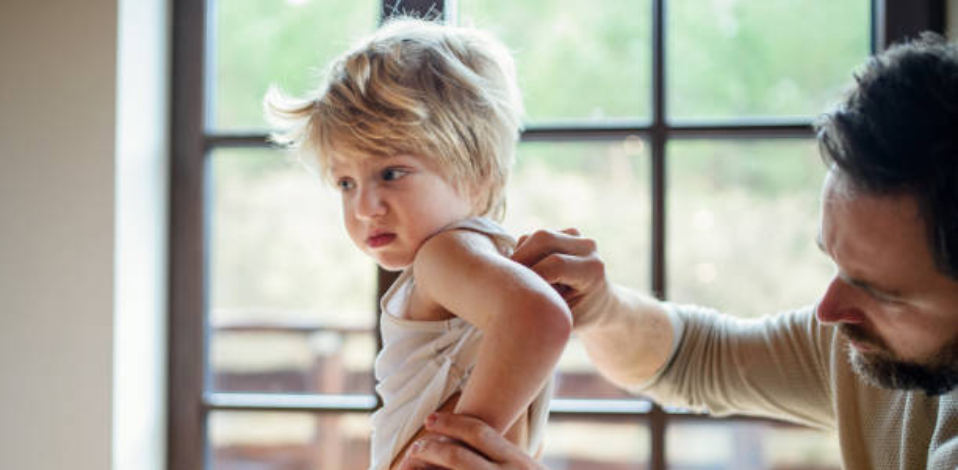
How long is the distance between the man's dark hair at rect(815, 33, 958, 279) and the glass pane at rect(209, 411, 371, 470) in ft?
3.79

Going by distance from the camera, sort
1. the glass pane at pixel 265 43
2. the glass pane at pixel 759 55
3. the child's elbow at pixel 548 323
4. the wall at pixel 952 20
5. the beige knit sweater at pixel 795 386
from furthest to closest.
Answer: the glass pane at pixel 265 43
the glass pane at pixel 759 55
the wall at pixel 952 20
the beige knit sweater at pixel 795 386
the child's elbow at pixel 548 323

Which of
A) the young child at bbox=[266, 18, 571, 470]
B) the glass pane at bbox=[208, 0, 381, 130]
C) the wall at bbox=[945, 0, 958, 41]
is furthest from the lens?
the glass pane at bbox=[208, 0, 381, 130]

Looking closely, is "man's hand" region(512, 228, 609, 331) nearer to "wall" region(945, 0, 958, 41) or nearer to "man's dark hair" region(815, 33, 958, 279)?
"man's dark hair" region(815, 33, 958, 279)

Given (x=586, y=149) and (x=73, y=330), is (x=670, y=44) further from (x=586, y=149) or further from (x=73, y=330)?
(x=73, y=330)

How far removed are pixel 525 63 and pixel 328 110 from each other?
0.81 meters

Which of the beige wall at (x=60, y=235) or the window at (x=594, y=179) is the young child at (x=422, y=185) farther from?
the beige wall at (x=60, y=235)

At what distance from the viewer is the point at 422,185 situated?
97 cm

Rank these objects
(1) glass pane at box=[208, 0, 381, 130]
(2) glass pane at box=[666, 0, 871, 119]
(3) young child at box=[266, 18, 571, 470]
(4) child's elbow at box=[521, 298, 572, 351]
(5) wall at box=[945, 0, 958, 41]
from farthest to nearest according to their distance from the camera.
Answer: (1) glass pane at box=[208, 0, 381, 130] < (2) glass pane at box=[666, 0, 871, 119] < (5) wall at box=[945, 0, 958, 41] < (3) young child at box=[266, 18, 571, 470] < (4) child's elbow at box=[521, 298, 572, 351]

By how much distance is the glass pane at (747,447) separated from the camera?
5.34ft

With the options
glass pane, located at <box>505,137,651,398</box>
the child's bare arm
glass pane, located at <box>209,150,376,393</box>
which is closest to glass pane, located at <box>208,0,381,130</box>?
glass pane, located at <box>209,150,376,393</box>

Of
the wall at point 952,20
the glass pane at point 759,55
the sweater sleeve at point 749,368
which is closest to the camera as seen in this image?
the sweater sleeve at point 749,368

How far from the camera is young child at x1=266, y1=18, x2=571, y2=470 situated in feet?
3.08

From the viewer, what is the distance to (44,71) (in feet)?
4.94

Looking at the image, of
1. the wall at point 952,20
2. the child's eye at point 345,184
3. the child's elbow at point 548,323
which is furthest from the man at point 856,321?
the wall at point 952,20
